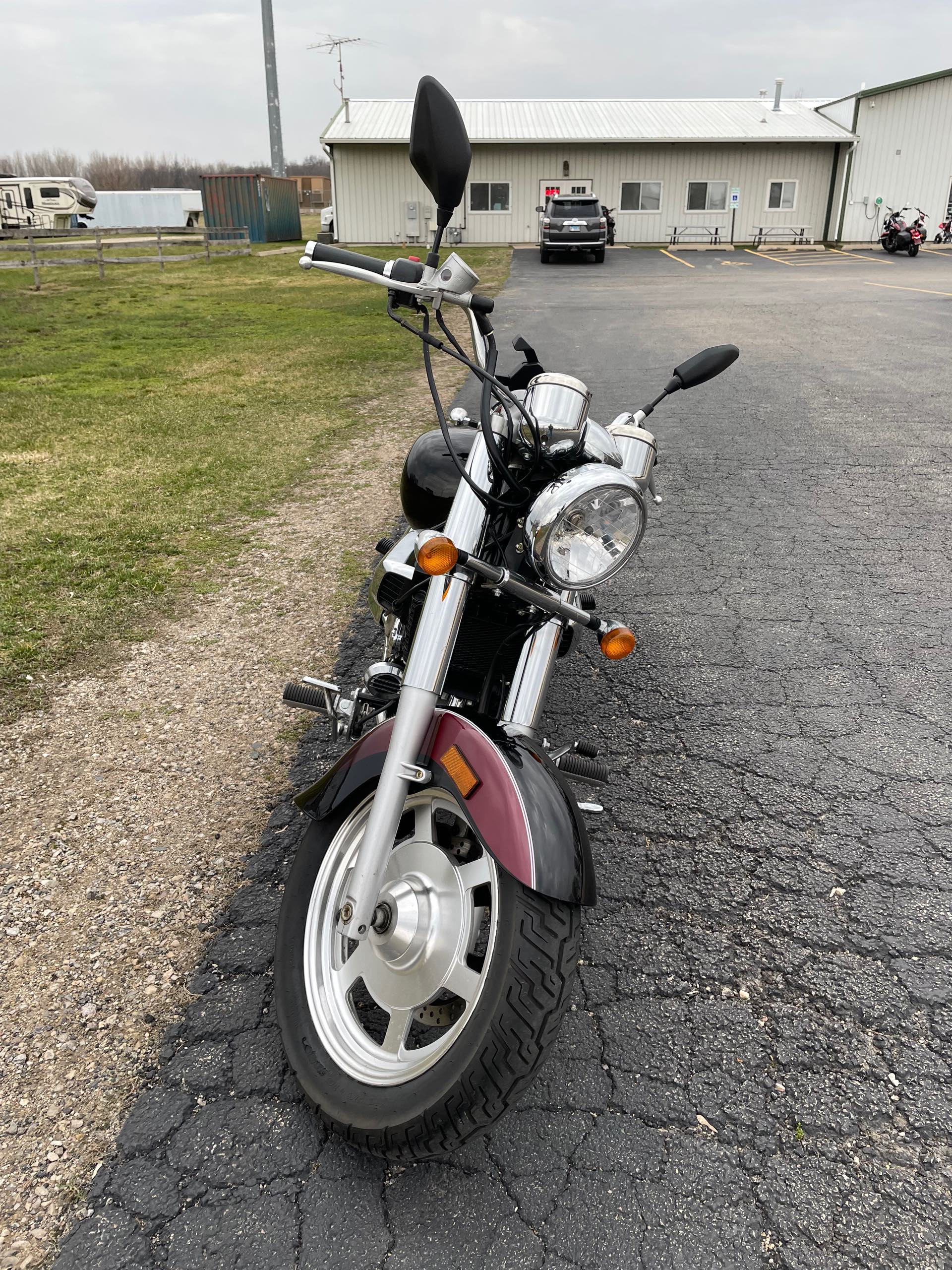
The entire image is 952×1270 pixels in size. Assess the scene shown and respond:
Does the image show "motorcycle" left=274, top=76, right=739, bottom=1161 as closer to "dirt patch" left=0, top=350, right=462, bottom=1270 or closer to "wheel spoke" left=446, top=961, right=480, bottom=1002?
"wheel spoke" left=446, top=961, right=480, bottom=1002

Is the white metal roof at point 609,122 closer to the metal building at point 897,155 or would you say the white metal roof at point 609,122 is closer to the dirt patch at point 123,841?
the metal building at point 897,155

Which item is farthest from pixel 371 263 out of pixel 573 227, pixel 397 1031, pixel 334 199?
pixel 334 199

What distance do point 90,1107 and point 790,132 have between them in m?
40.4

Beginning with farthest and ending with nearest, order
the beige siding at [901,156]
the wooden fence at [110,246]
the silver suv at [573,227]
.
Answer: the beige siding at [901,156] → the silver suv at [573,227] → the wooden fence at [110,246]

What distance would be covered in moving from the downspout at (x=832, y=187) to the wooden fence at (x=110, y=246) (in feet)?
73.6

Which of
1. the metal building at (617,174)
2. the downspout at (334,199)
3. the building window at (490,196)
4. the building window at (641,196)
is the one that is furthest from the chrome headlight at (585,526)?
the building window at (641,196)

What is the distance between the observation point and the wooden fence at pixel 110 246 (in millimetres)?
23797

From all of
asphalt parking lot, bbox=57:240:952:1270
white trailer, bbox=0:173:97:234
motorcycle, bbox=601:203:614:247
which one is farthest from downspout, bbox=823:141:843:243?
asphalt parking lot, bbox=57:240:952:1270

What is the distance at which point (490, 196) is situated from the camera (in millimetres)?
35750

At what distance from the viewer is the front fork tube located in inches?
75.5

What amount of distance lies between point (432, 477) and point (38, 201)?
46799 mm

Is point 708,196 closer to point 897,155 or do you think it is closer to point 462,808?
point 897,155

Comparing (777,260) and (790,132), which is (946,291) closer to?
(777,260)

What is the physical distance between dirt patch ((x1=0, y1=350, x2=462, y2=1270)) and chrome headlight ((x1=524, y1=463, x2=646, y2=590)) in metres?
1.51
